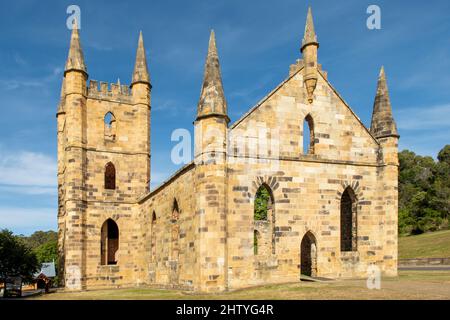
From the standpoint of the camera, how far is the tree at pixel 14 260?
3600cm

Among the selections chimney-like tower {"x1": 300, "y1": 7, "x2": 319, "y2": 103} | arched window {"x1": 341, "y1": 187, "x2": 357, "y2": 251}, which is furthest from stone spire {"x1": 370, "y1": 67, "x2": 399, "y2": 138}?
chimney-like tower {"x1": 300, "y1": 7, "x2": 319, "y2": 103}

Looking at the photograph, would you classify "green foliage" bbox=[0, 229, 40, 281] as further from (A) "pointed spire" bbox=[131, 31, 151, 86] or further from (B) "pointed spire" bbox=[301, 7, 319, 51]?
(B) "pointed spire" bbox=[301, 7, 319, 51]

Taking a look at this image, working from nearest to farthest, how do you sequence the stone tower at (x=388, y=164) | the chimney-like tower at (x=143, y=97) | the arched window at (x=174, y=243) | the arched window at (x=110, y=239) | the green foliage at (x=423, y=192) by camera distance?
the stone tower at (x=388, y=164) < the arched window at (x=174, y=243) < the arched window at (x=110, y=239) < the chimney-like tower at (x=143, y=97) < the green foliage at (x=423, y=192)

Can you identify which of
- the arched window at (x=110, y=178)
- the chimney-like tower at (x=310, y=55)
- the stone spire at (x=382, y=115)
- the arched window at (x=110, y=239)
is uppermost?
the chimney-like tower at (x=310, y=55)

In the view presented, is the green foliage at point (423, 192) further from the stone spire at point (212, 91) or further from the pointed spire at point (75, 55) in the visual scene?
the stone spire at point (212, 91)

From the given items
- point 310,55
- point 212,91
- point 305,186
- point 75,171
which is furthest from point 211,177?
point 75,171

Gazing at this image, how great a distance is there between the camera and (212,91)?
19.2 meters

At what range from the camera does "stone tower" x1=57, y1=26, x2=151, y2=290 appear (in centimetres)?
2889

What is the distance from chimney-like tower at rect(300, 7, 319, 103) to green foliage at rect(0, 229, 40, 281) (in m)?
27.3

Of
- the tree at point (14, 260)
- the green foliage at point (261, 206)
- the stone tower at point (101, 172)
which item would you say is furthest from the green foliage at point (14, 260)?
the green foliage at point (261, 206)

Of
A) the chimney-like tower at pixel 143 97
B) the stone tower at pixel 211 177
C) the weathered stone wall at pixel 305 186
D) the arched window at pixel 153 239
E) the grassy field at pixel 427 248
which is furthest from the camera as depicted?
the grassy field at pixel 427 248

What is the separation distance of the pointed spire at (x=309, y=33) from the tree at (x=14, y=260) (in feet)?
91.3
